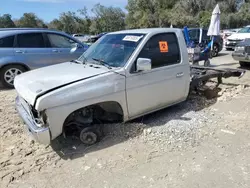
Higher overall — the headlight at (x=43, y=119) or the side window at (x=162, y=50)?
the side window at (x=162, y=50)

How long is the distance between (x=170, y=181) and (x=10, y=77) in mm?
6471

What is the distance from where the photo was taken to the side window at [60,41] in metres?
8.53

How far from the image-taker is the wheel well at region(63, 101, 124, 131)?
12.9 feet

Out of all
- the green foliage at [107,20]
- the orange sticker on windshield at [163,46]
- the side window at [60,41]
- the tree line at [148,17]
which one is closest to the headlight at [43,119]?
the orange sticker on windshield at [163,46]

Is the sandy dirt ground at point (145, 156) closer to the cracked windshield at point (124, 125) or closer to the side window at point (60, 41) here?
the cracked windshield at point (124, 125)

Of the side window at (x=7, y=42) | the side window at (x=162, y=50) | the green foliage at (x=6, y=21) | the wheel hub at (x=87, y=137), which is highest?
the green foliage at (x=6, y=21)

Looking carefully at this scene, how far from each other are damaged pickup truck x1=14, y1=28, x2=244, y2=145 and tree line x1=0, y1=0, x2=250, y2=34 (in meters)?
38.0

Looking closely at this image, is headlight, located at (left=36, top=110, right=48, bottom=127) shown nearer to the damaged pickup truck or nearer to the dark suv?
the damaged pickup truck

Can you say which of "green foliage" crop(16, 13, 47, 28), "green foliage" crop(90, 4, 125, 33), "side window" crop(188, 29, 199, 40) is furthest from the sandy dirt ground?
"green foliage" crop(16, 13, 47, 28)

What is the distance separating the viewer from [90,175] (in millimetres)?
3336

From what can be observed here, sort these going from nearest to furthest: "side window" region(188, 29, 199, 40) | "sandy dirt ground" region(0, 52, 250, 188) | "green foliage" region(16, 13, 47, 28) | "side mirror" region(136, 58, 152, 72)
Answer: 1. "sandy dirt ground" region(0, 52, 250, 188)
2. "side mirror" region(136, 58, 152, 72)
3. "side window" region(188, 29, 199, 40)
4. "green foliage" region(16, 13, 47, 28)

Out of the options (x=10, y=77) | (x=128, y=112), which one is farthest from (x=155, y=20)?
(x=128, y=112)

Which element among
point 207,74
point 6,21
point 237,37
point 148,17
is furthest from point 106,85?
point 6,21

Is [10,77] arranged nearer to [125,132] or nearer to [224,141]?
[125,132]
